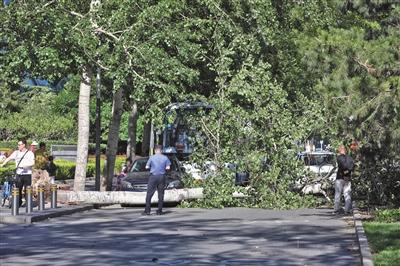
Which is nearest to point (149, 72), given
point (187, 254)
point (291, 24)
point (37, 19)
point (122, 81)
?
point (122, 81)

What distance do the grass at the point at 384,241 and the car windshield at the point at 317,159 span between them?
7.76m

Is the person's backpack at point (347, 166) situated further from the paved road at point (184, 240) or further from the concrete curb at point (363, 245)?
the concrete curb at point (363, 245)

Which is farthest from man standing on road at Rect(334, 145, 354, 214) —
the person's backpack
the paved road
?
the paved road

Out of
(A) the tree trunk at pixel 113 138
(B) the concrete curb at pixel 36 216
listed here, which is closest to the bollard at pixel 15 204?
(B) the concrete curb at pixel 36 216

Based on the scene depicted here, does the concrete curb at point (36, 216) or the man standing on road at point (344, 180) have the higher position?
the man standing on road at point (344, 180)

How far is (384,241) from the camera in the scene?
44.7ft

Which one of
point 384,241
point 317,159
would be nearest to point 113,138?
point 317,159

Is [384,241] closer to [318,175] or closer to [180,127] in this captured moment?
[318,175]

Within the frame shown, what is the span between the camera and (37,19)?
881 inches

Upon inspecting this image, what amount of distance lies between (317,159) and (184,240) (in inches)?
443

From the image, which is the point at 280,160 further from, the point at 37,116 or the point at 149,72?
the point at 37,116

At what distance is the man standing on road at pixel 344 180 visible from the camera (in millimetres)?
20375

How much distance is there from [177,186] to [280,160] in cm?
360

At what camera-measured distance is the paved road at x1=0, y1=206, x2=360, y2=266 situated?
12.2 metres
